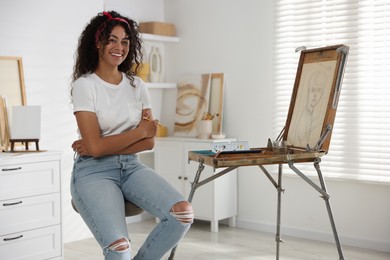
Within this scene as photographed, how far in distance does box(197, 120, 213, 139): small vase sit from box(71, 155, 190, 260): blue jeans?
2181 millimetres

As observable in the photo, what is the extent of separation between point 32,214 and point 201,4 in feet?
8.17

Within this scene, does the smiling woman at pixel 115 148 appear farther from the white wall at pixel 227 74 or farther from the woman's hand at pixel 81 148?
the white wall at pixel 227 74

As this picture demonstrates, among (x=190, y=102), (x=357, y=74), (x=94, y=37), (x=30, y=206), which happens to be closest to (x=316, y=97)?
(x=357, y=74)

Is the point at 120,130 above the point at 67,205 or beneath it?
above

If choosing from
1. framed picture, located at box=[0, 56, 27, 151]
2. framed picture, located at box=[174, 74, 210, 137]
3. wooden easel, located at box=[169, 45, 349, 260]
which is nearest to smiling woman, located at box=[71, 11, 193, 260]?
wooden easel, located at box=[169, 45, 349, 260]

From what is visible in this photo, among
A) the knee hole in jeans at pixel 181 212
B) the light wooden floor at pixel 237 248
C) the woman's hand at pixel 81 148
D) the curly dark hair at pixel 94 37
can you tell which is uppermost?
the curly dark hair at pixel 94 37

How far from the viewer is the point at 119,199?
8.78 ft

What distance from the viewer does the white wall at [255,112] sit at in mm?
4391

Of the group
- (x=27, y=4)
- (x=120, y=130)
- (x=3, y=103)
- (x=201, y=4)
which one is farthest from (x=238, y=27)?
(x=120, y=130)

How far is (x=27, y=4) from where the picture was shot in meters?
4.29

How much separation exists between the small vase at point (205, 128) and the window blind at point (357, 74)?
880 millimetres

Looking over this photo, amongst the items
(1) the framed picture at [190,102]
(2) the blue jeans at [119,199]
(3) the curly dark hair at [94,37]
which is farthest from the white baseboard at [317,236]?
(3) the curly dark hair at [94,37]

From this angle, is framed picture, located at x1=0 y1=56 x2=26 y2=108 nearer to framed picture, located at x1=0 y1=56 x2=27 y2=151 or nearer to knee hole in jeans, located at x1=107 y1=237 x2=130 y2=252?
framed picture, located at x1=0 y1=56 x2=27 y2=151

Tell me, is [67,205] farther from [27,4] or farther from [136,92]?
[136,92]
